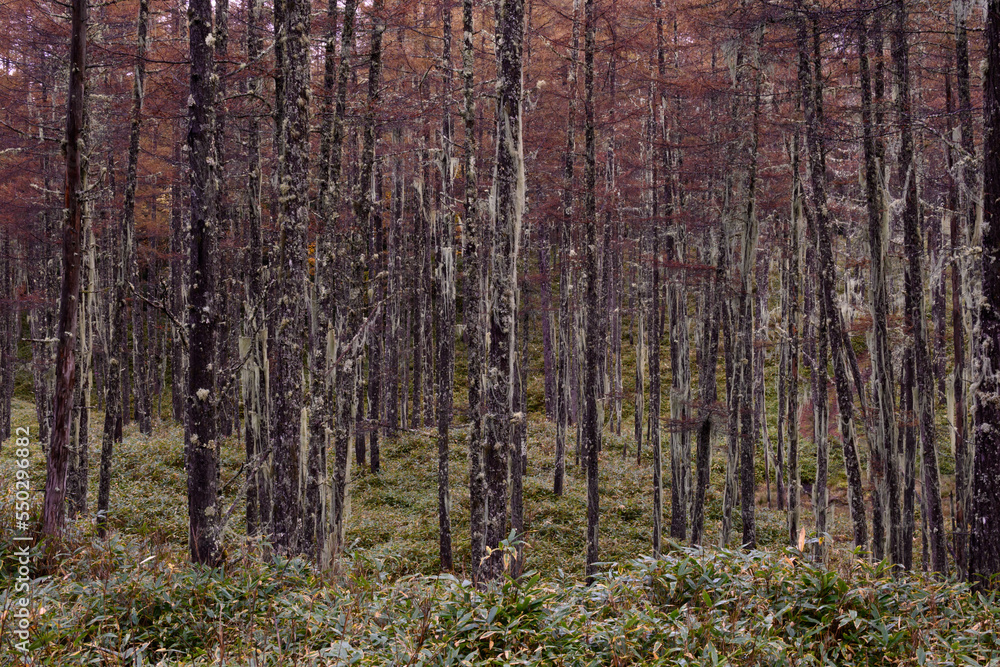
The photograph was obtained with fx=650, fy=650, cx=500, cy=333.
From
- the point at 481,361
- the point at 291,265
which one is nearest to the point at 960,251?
the point at 481,361

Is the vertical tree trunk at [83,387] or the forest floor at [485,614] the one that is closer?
the forest floor at [485,614]

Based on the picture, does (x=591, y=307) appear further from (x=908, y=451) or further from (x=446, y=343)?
(x=908, y=451)

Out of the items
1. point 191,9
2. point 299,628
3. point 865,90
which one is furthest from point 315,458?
point 865,90

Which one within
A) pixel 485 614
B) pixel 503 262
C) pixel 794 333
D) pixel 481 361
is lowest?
pixel 485 614

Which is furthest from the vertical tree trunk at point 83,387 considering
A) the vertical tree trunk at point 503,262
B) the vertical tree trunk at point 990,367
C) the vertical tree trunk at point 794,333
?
the vertical tree trunk at point 794,333

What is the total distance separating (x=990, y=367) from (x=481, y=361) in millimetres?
7284

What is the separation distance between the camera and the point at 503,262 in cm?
745

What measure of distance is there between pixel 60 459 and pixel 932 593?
8448mm

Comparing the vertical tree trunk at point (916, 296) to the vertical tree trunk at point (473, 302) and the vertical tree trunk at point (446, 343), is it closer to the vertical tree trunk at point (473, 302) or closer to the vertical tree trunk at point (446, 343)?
the vertical tree trunk at point (473, 302)

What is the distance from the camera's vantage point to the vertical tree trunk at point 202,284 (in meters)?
6.96

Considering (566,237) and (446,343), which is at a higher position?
(566,237)

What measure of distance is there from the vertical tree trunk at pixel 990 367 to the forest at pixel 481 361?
3cm

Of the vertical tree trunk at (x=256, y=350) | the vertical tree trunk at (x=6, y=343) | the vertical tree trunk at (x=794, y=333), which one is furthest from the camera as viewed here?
the vertical tree trunk at (x=6, y=343)

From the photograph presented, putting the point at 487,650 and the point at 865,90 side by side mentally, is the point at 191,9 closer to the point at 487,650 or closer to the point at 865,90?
the point at 487,650
